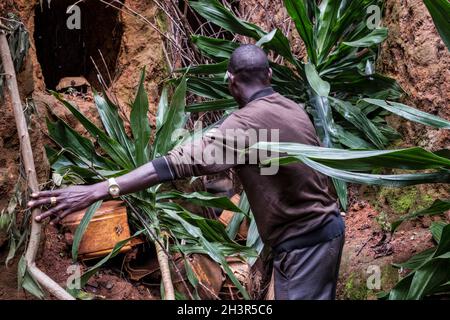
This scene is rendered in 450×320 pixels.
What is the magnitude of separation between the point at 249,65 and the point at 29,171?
1214 mm

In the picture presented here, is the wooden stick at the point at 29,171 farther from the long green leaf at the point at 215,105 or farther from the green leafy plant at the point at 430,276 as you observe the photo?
the long green leaf at the point at 215,105

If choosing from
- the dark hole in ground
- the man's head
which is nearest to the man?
the man's head

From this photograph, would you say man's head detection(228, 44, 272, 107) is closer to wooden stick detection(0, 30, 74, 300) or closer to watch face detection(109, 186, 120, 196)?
watch face detection(109, 186, 120, 196)

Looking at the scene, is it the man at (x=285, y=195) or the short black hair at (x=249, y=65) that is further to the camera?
the short black hair at (x=249, y=65)

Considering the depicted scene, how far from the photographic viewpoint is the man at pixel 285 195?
10.5 ft

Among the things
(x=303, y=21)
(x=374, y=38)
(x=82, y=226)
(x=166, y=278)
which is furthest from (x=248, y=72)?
(x=374, y=38)

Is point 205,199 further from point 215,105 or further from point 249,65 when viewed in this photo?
point 249,65

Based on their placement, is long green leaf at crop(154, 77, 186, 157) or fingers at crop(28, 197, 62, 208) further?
long green leaf at crop(154, 77, 186, 157)

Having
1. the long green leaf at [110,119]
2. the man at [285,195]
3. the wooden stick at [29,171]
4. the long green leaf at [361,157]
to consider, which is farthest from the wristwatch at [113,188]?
the long green leaf at [110,119]

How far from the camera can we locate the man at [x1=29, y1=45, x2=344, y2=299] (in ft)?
10.5

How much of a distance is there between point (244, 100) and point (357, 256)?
6.16ft

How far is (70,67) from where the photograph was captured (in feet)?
22.2

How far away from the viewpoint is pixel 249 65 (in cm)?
341
